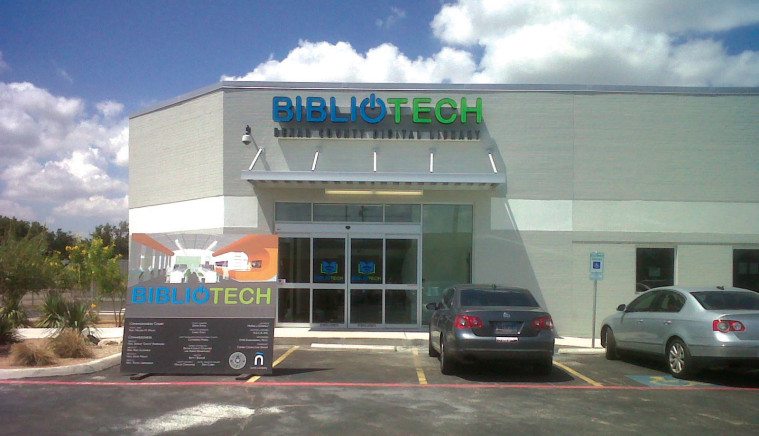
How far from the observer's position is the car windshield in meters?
11.1

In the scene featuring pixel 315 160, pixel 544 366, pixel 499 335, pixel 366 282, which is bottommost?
pixel 544 366

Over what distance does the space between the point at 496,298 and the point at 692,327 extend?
10.1 feet

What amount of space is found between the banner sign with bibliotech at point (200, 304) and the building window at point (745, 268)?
502 inches

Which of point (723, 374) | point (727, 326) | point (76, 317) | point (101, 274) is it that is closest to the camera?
point (727, 326)

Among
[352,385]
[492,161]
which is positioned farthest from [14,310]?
[492,161]

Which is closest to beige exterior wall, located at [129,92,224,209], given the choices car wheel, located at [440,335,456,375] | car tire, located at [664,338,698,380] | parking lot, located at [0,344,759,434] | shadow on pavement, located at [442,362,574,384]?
parking lot, located at [0,344,759,434]

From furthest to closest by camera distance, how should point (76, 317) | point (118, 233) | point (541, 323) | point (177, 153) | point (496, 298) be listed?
point (118, 233) < point (177, 153) < point (76, 317) < point (496, 298) < point (541, 323)

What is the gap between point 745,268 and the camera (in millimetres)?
17078

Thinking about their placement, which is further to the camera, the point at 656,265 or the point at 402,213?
the point at 402,213

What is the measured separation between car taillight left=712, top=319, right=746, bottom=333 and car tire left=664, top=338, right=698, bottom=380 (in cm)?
65

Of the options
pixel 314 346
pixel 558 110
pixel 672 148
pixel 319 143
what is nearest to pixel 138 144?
pixel 319 143

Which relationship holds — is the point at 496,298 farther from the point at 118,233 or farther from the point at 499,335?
the point at 118,233

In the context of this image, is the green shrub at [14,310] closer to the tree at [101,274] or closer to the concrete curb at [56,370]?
the tree at [101,274]

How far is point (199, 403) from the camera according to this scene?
8.61 meters
